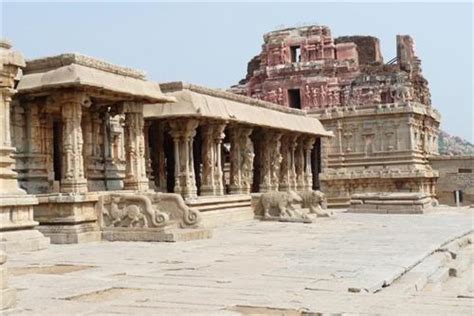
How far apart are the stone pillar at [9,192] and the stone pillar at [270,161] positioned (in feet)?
40.5

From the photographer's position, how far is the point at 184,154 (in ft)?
57.0

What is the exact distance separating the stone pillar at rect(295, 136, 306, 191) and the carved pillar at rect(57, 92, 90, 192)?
47.3 ft

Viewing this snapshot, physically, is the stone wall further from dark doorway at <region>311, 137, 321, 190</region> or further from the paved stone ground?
the paved stone ground

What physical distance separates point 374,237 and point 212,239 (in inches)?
120

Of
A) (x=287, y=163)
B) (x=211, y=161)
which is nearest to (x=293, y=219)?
(x=211, y=161)

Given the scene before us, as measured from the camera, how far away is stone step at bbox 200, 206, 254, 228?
15.9 metres

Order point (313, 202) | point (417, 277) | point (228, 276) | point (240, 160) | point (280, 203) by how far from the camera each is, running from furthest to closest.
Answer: point (240, 160) < point (313, 202) < point (280, 203) < point (417, 277) < point (228, 276)

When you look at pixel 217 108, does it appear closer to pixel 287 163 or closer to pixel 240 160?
pixel 240 160

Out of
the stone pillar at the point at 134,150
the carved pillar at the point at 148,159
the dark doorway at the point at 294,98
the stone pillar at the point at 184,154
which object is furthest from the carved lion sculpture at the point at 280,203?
the dark doorway at the point at 294,98

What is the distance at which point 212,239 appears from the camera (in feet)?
39.4

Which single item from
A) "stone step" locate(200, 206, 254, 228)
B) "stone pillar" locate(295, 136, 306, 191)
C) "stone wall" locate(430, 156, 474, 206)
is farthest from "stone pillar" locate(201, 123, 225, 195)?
"stone wall" locate(430, 156, 474, 206)

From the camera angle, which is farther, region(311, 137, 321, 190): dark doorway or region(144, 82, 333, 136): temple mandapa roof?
region(311, 137, 321, 190): dark doorway

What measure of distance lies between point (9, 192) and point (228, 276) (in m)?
4.88

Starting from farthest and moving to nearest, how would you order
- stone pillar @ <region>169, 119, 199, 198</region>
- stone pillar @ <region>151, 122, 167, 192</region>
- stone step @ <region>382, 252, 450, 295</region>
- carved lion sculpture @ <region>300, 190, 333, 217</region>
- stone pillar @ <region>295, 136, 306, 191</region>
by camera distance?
1. stone pillar @ <region>295, 136, 306, 191</region>
2. carved lion sculpture @ <region>300, 190, 333, 217</region>
3. stone pillar @ <region>151, 122, 167, 192</region>
4. stone pillar @ <region>169, 119, 199, 198</region>
5. stone step @ <region>382, 252, 450, 295</region>
